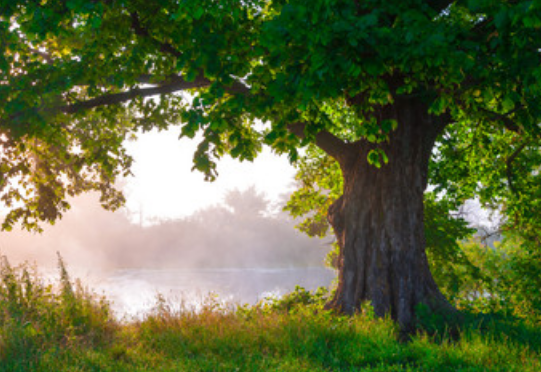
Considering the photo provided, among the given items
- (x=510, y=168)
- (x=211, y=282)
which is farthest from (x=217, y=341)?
(x=211, y=282)

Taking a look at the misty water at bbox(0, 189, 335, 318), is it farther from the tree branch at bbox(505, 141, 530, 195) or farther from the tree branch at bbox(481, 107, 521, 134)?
the tree branch at bbox(481, 107, 521, 134)

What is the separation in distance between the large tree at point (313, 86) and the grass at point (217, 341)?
1.71 meters

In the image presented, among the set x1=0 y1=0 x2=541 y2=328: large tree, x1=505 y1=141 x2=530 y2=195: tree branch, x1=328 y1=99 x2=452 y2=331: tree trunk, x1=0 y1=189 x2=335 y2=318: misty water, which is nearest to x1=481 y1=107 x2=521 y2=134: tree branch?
x1=0 y1=0 x2=541 y2=328: large tree

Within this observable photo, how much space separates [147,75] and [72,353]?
5.70m

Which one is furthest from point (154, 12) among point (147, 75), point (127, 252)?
point (127, 252)

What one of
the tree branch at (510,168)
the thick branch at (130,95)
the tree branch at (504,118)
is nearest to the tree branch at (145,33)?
the thick branch at (130,95)

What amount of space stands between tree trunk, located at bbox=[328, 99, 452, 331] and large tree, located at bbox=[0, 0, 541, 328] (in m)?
0.03

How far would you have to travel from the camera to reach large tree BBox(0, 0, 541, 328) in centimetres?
500

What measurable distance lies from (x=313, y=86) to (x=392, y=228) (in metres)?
4.33

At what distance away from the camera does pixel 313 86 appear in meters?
5.19

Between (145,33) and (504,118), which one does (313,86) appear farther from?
(504,118)

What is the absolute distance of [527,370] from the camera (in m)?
5.19

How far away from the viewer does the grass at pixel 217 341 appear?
5781 mm

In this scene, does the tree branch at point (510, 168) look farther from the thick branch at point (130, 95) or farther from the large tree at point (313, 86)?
the thick branch at point (130, 95)
